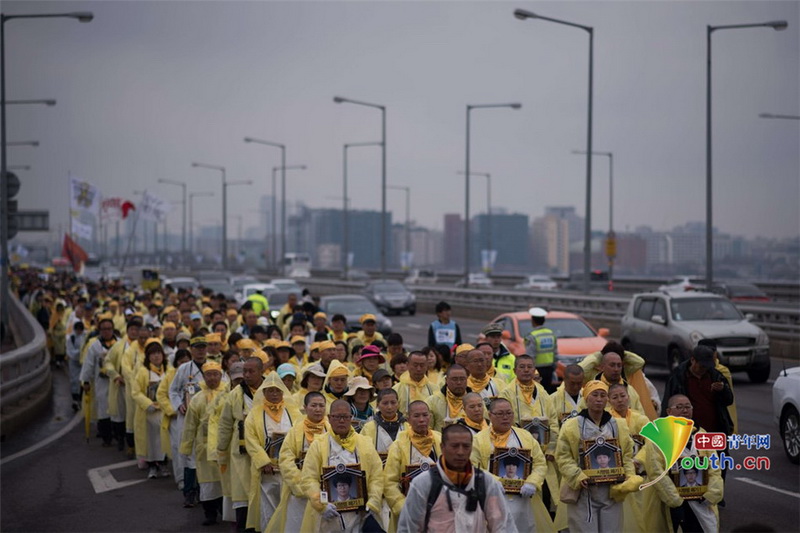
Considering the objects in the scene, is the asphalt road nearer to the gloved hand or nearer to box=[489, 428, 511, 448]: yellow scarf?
A: the gloved hand

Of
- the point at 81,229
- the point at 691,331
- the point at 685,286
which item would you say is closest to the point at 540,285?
the point at 685,286

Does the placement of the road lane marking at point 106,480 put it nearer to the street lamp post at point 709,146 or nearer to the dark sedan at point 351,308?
the dark sedan at point 351,308

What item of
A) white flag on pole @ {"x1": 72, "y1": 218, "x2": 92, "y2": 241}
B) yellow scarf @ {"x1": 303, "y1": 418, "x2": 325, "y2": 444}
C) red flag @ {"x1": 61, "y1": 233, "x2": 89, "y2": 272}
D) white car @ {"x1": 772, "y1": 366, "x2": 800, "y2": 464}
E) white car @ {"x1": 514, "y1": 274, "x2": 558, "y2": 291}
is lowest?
white car @ {"x1": 514, "y1": 274, "x2": 558, "y2": 291}

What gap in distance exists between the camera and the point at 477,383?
9133 mm

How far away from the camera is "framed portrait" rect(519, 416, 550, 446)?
8625 millimetres

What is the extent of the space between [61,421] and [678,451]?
41.1 feet

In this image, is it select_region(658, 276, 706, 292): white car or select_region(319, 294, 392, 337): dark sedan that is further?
select_region(658, 276, 706, 292): white car

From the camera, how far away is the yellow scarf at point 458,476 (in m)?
5.16

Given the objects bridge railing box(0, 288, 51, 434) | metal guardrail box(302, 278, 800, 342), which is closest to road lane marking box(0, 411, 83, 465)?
bridge railing box(0, 288, 51, 434)

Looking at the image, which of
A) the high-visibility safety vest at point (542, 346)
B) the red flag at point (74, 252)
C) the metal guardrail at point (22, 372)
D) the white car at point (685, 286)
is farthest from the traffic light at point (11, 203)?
the red flag at point (74, 252)

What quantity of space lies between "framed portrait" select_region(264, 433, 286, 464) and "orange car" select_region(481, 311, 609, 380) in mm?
8506

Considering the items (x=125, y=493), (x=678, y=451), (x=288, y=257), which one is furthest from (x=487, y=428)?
(x=288, y=257)

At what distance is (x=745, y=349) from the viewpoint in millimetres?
18969

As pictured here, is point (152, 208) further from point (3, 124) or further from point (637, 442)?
point (637, 442)
